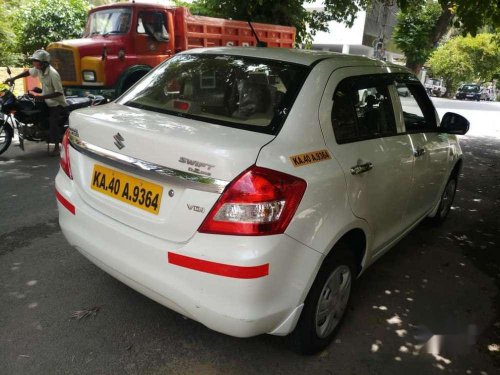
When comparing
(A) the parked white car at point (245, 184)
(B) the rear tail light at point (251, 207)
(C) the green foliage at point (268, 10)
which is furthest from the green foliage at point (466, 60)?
(B) the rear tail light at point (251, 207)

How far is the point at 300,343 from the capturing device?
2600mm

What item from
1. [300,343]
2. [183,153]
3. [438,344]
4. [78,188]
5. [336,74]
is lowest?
[438,344]

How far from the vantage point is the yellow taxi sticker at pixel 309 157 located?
2.25 m

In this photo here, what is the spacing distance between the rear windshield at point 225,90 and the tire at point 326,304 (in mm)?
860

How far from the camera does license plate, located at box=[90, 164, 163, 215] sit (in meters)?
2.29

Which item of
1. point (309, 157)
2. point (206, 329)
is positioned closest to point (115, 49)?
point (206, 329)

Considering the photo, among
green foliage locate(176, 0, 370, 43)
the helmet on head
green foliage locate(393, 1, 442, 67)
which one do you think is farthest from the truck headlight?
green foliage locate(393, 1, 442, 67)

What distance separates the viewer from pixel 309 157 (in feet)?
7.68

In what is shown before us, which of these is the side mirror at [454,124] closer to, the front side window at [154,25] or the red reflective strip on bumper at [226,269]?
the red reflective strip on bumper at [226,269]

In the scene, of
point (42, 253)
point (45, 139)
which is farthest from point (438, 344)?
point (45, 139)

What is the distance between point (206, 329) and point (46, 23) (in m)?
17.5

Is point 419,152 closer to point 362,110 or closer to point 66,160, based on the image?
point 362,110

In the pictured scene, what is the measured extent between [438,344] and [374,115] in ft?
5.26

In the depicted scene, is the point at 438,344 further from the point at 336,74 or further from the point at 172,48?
the point at 172,48
